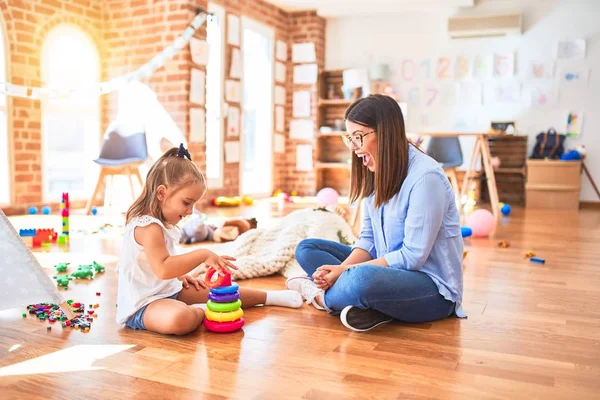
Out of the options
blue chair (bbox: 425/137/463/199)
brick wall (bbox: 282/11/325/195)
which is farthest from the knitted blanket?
brick wall (bbox: 282/11/325/195)

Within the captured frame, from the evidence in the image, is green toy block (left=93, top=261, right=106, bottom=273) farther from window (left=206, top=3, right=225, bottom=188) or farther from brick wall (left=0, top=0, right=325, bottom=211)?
window (left=206, top=3, right=225, bottom=188)

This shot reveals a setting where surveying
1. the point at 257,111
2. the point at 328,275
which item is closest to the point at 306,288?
the point at 328,275

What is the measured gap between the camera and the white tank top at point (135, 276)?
5.51 feet

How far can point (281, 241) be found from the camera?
2695mm

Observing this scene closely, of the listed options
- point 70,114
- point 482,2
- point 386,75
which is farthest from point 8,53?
point 482,2

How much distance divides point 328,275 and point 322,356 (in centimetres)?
32

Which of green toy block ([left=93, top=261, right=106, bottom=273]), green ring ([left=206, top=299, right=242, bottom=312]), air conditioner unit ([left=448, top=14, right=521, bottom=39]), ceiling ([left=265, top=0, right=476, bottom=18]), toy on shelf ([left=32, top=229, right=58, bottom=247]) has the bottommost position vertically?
green toy block ([left=93, top=261, right=106, bottom=273])

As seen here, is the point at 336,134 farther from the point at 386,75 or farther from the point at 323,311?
the point at 323,311

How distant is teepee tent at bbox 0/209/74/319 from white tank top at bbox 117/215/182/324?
0.57 feet

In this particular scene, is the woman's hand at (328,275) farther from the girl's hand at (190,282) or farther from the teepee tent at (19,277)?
the teepee tent at (19,277)

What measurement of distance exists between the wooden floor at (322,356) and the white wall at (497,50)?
4.63 m

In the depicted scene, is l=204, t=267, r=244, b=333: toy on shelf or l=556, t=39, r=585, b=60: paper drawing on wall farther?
l=556, t=39, r=585, b=60: paper drawing on wall

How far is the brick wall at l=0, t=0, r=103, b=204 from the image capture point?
4.52 meters

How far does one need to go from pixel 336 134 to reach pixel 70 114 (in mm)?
3043
